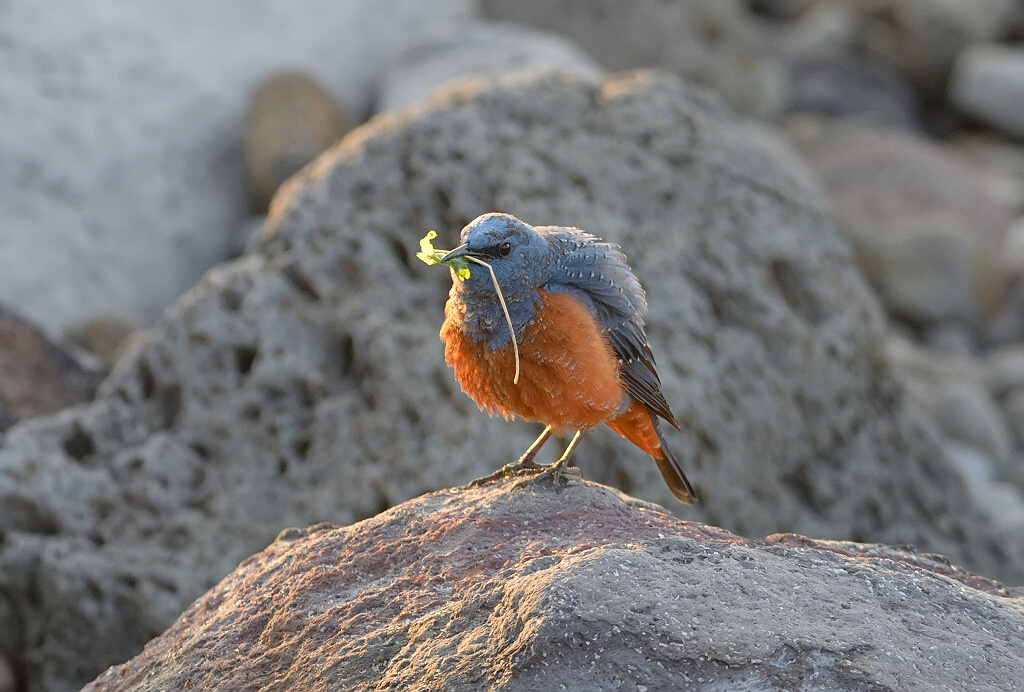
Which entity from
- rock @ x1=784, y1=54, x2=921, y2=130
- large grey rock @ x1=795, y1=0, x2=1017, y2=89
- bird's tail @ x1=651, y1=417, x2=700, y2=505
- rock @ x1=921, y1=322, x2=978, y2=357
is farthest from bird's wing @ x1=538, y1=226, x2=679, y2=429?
large grey rock @ x1=795, y1=0, x2=1017, y2=89

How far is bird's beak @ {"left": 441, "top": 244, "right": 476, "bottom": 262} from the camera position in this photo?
3764mm

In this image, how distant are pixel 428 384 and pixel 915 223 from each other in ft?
27.6

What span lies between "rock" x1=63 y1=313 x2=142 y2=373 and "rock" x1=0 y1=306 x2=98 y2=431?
1.17 metres

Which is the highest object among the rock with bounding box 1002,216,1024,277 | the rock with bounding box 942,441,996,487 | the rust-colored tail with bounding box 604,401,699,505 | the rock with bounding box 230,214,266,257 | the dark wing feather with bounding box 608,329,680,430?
the dark wing feather with bounding box 608,329,680,430

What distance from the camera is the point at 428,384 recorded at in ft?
18.2

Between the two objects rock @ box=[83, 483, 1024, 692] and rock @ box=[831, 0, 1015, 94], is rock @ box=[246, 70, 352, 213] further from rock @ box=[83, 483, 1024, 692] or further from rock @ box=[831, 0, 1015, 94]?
rock @ box=[831, 0, 1015, 94]

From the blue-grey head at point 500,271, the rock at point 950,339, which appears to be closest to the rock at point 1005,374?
the rock at point 950,339

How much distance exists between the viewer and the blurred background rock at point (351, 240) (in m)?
5.55

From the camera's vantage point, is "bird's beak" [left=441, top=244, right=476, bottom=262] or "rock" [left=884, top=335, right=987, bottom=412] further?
"rock" [left=884, top=335, right=987, bottom=412]

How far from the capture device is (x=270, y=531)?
546 centimetres

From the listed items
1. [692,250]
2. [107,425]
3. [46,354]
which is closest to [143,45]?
[46,354]

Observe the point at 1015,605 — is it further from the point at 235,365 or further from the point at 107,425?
the point at 107,425

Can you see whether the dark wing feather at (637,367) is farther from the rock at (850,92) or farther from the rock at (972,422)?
the rock at (850,92)

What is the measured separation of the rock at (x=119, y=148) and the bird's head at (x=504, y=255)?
5.82 m
